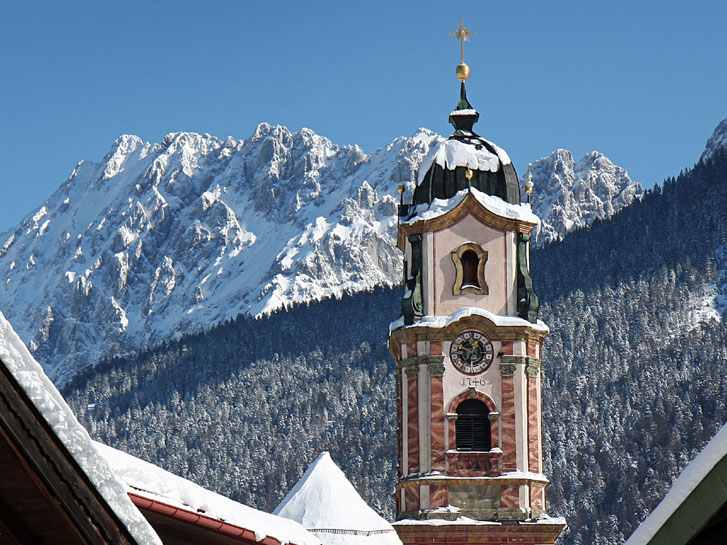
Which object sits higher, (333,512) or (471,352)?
(471,352)

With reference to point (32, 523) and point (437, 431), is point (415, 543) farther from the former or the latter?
point (32, 523)

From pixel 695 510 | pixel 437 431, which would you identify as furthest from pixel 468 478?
pixel 695 510

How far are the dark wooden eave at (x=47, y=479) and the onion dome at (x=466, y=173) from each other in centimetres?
4493

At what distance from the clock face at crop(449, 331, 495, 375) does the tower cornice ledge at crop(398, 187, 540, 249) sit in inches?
128

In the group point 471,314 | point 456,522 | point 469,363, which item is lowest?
point 456,522

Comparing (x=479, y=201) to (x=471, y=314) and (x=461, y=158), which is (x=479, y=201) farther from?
(x=471, y=314)

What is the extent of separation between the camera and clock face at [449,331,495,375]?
50844mm

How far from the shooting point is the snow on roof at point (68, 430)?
23.5 ft

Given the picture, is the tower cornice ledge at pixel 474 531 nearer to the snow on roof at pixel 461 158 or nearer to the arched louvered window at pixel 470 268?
the arched louvered window at pixel 470 268

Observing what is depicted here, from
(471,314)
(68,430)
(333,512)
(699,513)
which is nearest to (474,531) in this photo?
(471,314)

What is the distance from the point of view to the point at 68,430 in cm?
724

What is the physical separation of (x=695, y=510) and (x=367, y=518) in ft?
109

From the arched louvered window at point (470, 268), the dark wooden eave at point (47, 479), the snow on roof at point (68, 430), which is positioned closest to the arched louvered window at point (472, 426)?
the arched louvered window at point (470, 268)

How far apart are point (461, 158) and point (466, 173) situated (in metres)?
1.12
